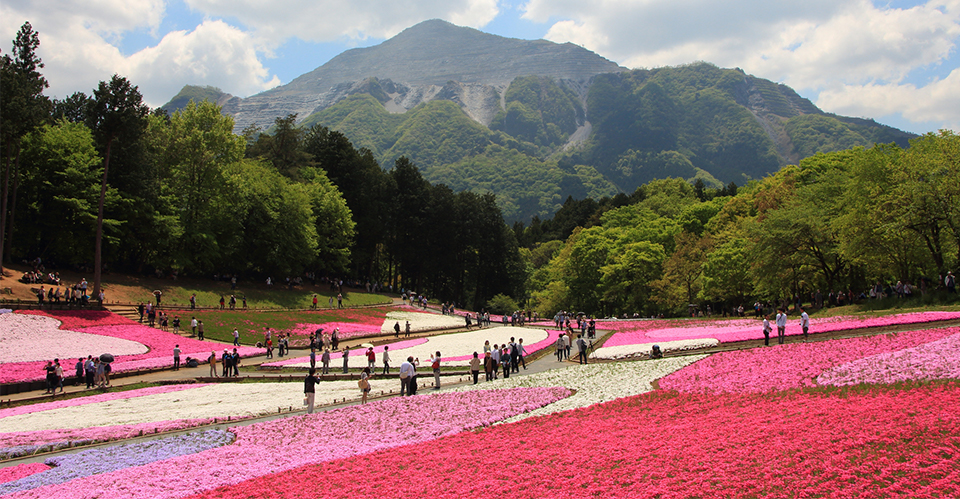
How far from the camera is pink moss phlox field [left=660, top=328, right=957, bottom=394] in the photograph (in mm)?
20594

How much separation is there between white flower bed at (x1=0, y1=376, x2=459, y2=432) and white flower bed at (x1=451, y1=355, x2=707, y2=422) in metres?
4.63

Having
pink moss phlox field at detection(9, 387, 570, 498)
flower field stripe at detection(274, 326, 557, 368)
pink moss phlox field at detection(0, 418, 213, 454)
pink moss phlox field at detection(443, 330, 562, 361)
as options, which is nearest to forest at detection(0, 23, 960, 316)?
pink moss phlox field at detection(443, 330, 562, 361)

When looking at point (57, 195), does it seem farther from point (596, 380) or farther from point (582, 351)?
point (596, 380)

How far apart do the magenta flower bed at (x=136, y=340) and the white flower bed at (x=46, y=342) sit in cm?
58

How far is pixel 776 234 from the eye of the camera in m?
49.6

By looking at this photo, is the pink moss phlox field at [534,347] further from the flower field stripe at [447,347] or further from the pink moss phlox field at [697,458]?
the pink moss phlox field at [697,458]

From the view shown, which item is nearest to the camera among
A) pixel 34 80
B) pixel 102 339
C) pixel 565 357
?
pixel 565 357

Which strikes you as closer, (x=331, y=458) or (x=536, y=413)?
(x=331, y=458)

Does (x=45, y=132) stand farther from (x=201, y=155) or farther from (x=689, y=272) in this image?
(x=689, y=272)

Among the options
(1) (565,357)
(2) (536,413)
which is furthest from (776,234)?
(2) (536,413)

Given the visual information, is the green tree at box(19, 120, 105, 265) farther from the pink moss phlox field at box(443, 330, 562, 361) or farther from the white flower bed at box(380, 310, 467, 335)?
the pink moss phlox field at box(443, 330, 562, 361)

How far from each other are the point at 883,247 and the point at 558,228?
378ft

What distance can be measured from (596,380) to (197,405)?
17144 mm

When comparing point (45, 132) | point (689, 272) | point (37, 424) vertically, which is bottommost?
point (37, 424)
